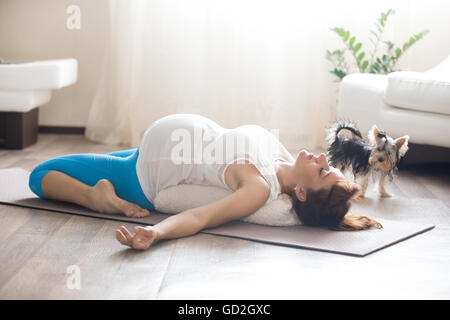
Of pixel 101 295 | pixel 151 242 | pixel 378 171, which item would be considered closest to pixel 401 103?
pixel 378 171

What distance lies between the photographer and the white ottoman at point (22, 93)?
3602mm

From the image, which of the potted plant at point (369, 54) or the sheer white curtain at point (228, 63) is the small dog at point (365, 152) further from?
the sheer white curtain at point (228, 63)

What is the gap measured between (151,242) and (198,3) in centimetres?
248

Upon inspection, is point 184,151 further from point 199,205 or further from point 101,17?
point 101,17

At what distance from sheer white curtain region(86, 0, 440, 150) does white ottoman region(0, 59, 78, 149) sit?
48cm

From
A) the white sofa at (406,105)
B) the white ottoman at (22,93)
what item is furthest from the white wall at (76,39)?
the white sofa at (406,105)

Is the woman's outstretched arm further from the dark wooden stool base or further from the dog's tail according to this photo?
the dark wooden stool base

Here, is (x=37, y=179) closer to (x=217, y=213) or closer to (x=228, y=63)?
(x=217, y=213)

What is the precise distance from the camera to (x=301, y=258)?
1.98 m

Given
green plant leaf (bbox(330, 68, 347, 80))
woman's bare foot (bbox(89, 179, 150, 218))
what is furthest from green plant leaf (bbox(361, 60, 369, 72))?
woman's bare foot (bbox(89, 179, 150, 218))

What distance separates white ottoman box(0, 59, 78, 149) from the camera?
A: 11.8 feet

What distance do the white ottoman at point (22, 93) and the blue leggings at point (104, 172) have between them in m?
1.30

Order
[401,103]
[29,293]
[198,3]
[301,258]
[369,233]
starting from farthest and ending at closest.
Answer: [198,3], [401,103], [369,233], [301,258], [29,293]

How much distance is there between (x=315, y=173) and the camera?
7.29 ft
